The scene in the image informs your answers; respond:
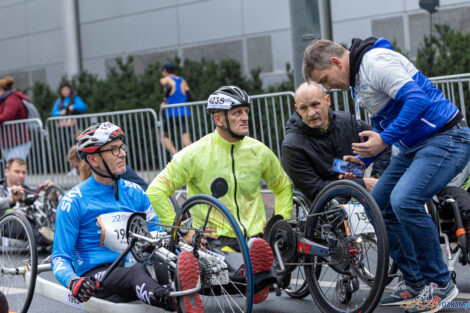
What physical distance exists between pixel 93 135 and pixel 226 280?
1.23 metres

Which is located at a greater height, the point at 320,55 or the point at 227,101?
the point at 320,55

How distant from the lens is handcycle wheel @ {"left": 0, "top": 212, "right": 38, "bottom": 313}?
5.16 metres

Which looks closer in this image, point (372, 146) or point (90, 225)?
point (372, 146)

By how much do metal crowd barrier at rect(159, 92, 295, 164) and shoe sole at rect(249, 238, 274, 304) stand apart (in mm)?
4921

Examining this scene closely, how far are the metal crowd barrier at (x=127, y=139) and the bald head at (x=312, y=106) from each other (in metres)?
5.32

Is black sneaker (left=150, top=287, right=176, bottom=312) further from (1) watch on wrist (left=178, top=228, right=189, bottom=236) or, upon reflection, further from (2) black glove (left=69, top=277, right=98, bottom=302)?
(1) watch on wrist (left=178, top=228, right=189, bottom=236)

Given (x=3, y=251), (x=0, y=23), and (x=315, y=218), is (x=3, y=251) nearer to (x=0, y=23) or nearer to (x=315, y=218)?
(x=315, y=218)

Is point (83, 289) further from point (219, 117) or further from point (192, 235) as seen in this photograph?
point (219, 117)

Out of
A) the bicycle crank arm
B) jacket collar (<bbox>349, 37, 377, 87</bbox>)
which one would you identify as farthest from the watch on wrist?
jacket collar (<bbox>349, 37, 377, 87</bbox>)

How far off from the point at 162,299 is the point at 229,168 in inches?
56.5

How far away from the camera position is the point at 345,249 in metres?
4.74

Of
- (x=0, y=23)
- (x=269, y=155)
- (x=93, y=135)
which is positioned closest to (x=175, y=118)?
(x=269, y=155)

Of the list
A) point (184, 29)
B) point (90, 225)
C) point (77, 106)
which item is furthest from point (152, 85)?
point (90, 225)

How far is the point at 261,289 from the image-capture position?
15.1 feet
